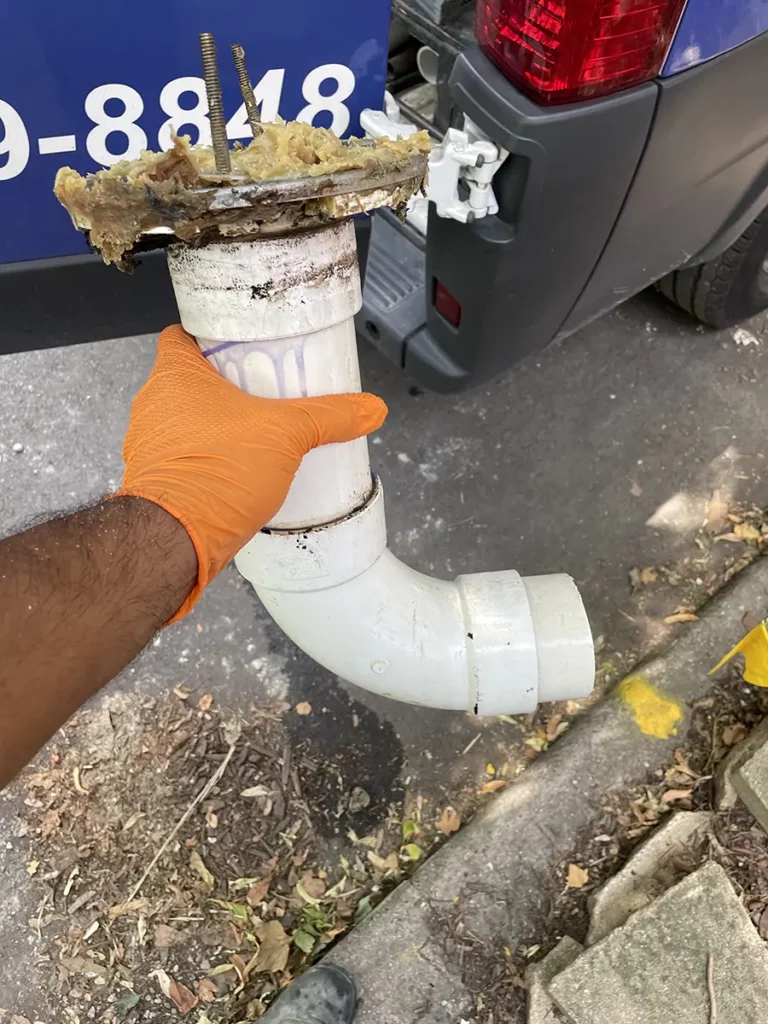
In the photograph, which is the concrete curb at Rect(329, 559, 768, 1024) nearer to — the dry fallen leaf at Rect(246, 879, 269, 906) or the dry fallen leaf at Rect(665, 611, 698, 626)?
the dry fallen leaf at Rect(665, 611, 698, 626)

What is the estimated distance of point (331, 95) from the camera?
135 cm

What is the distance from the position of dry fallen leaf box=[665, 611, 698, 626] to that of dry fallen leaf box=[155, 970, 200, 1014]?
1727 mm

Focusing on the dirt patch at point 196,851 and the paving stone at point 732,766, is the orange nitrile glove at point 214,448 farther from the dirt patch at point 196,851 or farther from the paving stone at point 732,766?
the paving stone at point 732,766

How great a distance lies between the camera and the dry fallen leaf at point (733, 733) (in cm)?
221

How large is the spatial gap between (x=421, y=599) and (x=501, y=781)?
32.8 inches

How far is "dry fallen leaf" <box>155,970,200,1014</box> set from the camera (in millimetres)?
1901

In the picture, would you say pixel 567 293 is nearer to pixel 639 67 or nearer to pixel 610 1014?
pixel 639 67

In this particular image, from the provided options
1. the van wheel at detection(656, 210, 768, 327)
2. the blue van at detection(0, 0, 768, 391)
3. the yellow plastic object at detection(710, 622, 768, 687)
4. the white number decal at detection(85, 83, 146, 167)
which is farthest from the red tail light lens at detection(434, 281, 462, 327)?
the van wheel at detection(656, 210, 768, 327)

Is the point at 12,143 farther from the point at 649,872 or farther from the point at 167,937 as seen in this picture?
the point at 649,872

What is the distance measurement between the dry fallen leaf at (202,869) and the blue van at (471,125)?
1.39 metres

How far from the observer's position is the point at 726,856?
203cm

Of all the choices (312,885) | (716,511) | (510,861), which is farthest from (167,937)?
(716,511)

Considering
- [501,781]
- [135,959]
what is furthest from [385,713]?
[135,959]

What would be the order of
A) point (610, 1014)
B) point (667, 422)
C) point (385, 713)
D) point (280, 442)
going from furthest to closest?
point (667, 422) < point (385, 713) < point (610, 1014) < point (280, 442)
